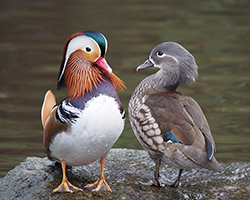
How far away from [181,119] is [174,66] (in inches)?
24.1

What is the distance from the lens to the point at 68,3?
13.7m

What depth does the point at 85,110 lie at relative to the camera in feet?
12.7

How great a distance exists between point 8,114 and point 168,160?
385cm

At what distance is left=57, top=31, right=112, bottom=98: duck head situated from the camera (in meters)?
3.89

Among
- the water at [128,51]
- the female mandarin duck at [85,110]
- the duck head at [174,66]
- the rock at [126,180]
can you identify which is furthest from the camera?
the water at [128,51]

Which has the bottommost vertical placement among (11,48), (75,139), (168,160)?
(11,48)

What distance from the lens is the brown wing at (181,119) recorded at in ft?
13.6

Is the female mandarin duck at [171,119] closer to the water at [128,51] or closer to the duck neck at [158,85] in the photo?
the duck neck at [158,85]

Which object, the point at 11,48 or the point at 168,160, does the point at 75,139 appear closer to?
the point at 168,160

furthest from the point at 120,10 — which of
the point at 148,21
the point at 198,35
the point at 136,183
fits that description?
the point at 136,183

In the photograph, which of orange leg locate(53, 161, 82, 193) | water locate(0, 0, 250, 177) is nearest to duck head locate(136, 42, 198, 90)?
orange leg locate(53, 161, 82, 193)

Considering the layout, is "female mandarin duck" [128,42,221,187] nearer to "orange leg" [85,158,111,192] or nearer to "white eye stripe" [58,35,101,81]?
"orange leg" [85,158,111,192]

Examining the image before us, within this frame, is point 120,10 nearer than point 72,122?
No

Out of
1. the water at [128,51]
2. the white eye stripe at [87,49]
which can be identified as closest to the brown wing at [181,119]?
the white eye stripe at [87,49]
